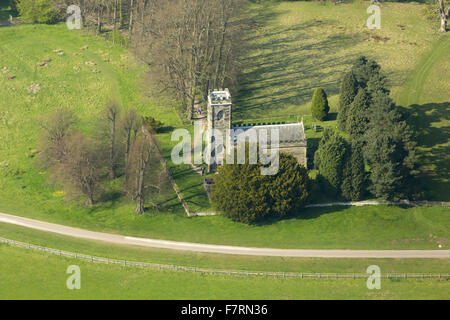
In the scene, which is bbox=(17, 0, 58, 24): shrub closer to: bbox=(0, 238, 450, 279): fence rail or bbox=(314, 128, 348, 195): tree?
bbox=(0, 238, 450, 279): fence rail

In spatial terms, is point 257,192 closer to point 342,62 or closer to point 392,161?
point 392,161

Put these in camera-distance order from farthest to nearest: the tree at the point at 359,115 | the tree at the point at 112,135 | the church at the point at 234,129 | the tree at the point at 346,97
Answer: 1. the tree at the point at 346,97
2. the tree at the point at 359,115
3. the tree at the point at 112,135
4. the church at the point at 234,129

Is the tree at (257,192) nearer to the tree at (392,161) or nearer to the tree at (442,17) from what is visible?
the tree at (392,161)

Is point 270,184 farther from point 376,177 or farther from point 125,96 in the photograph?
point 125,96

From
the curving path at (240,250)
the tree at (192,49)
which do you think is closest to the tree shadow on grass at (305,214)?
the curving path at (240,250)

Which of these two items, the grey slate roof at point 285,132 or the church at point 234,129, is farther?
the grey slate roof at point 285,132

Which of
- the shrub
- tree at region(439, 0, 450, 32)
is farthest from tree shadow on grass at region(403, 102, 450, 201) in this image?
the shrub
